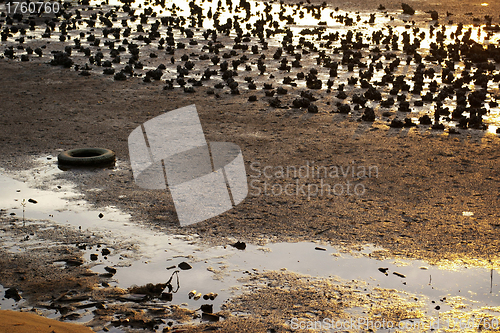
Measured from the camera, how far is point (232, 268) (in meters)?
6.64

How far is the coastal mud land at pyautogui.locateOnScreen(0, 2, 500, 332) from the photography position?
19.9ft

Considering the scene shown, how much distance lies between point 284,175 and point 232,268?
10.5ft

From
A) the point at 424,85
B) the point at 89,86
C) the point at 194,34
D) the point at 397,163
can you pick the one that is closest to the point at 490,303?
the point at 397,163

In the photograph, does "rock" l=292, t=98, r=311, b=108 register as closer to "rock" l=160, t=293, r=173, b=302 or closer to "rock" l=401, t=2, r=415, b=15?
"rock" l=160, t=293, r=173, b=302

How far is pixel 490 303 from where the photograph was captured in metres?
5.98

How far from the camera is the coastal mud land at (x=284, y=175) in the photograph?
606 centimetres

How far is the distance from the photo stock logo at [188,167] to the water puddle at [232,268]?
2.90ft

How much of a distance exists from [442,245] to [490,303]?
4.10 ft

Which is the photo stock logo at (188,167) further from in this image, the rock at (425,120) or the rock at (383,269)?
the rock at (425,120)

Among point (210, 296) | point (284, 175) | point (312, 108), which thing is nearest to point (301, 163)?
point (284, 175)

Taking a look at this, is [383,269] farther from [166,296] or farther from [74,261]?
[74,261]

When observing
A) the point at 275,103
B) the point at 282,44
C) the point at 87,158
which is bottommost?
the point at 87,158

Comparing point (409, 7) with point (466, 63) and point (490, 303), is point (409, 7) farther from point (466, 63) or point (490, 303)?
point (490, 303)

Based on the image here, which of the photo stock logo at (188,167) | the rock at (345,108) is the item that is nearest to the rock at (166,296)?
the photo stock logo at (188,167)
